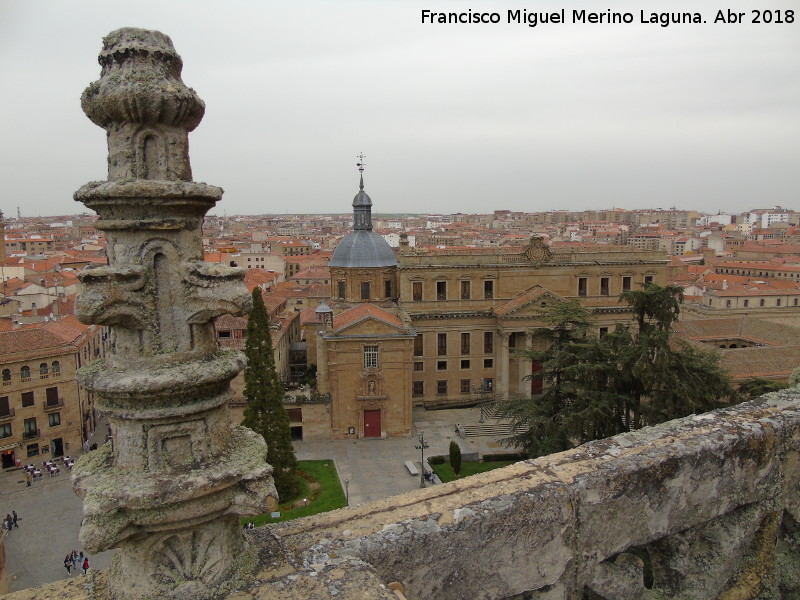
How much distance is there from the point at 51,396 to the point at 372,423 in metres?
15.4

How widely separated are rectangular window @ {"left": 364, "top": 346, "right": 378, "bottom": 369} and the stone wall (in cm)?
2357

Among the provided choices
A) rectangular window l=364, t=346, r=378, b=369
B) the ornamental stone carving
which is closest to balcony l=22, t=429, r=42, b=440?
rectangular window l=364, t=346, r=378, b=369

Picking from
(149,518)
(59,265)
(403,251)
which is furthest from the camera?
(59,265)

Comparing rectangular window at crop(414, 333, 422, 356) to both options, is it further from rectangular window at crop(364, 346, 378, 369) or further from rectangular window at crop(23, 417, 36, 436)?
rectangular window at crop(23, 417, 36, 436)

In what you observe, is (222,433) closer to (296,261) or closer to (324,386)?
(324,386)

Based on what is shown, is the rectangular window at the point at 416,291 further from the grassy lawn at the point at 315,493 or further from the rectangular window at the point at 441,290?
the grassy lawn at the point at 315,493

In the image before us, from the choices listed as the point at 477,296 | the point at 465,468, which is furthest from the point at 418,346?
the point at 465,468

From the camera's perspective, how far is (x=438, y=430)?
31.9m

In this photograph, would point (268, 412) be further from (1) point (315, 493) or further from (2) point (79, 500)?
(2) point (79, 500)

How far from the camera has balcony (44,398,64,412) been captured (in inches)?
1150

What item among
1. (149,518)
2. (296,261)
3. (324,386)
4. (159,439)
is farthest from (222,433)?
(296,261)

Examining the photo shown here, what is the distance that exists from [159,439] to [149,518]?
49 centimetres

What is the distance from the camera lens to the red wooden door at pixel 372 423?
30578mm

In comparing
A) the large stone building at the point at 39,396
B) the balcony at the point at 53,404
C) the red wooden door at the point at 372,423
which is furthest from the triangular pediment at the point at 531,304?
the balcony at the point at 53,404
